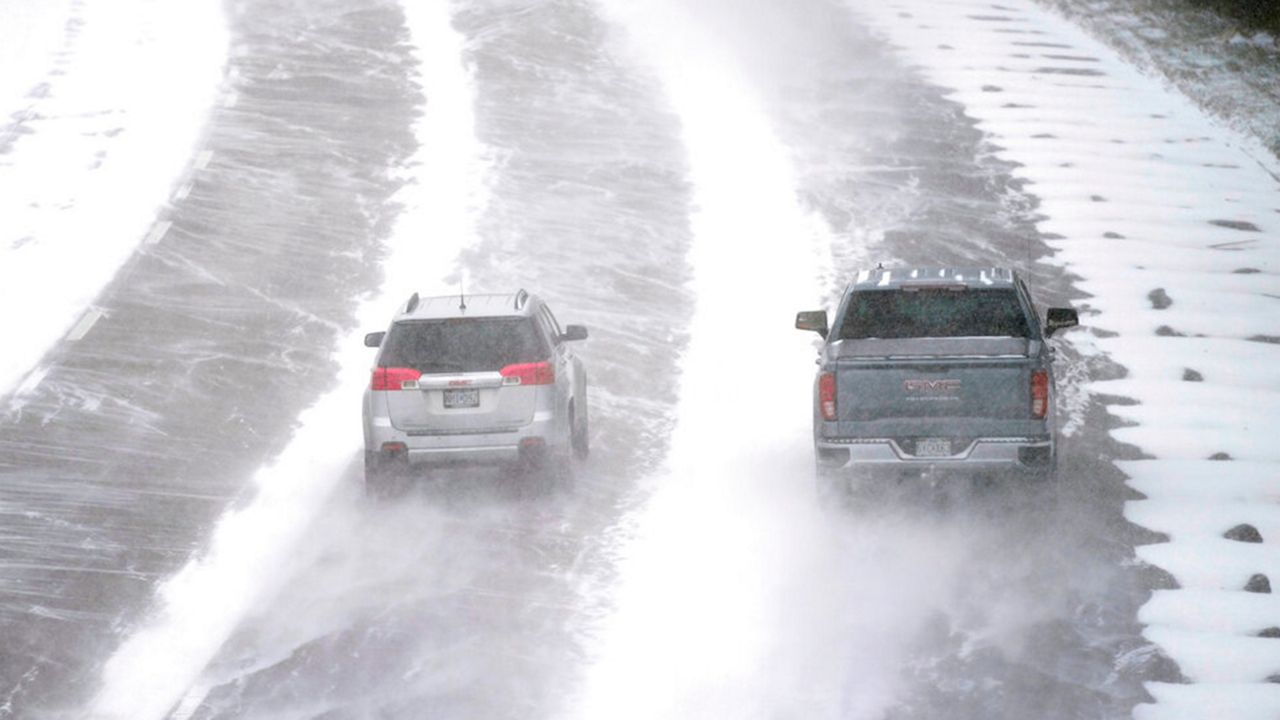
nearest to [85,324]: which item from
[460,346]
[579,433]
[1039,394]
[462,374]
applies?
[579,433]

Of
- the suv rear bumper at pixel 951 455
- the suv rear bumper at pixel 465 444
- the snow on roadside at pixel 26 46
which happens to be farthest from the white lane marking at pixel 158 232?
the suv rear bumper at pixel 951 455

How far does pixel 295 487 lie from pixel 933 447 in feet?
17.8

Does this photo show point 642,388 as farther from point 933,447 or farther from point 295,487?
point 933,447

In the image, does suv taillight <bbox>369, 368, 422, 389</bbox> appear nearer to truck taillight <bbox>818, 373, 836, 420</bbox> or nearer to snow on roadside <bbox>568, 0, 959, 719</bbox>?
snow on roadside <bbox>568, 0, 959, 719</bbox>

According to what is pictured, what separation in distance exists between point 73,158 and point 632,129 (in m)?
8.79

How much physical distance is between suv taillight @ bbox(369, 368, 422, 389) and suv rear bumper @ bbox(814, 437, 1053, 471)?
331cm

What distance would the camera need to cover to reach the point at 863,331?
15391 mm

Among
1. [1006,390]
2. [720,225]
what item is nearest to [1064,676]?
[1006,390]

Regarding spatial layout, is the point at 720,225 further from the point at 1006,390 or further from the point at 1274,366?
the point at 1006,390

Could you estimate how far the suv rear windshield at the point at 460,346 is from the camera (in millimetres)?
15805

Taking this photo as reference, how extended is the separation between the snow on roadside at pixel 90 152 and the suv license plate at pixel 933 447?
9775mm

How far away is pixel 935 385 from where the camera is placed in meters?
14.6

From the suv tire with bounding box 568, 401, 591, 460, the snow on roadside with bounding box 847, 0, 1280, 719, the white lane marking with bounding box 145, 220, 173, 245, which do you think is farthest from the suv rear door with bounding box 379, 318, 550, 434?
the white lane marking with bounding box 145, 220, 173, 245

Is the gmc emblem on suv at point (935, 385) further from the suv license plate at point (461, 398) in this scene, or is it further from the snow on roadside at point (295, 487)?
the snow on roadside at point (295, 487)
